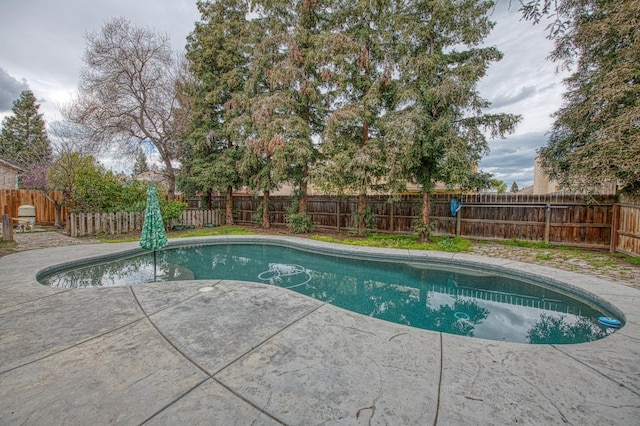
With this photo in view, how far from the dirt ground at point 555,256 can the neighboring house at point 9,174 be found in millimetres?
11404

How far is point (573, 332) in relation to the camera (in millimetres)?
3730

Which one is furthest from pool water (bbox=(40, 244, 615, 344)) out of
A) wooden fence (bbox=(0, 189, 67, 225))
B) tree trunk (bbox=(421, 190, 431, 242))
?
wooden fence (bbox=(0, 189, 67, 225))

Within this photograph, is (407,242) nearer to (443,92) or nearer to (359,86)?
(443,92)

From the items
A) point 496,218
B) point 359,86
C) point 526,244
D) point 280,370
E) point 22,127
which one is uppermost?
point 22,127

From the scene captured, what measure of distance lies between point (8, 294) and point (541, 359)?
278 inches

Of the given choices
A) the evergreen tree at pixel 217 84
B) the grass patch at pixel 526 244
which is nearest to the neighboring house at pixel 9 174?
the evergreen tree at pixel 217 84

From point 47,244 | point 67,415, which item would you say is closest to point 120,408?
point 67,415

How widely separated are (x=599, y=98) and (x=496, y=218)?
416cm

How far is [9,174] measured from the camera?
17.1 meters

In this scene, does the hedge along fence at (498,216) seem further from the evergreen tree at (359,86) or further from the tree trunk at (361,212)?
the evergreen tree at (359,86)

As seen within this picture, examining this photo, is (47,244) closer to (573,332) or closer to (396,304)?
(396,304)

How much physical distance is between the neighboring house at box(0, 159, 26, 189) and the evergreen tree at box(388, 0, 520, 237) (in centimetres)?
2240

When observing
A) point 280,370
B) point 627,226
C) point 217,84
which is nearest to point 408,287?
point 280,370

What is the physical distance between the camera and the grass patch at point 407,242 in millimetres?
8129
